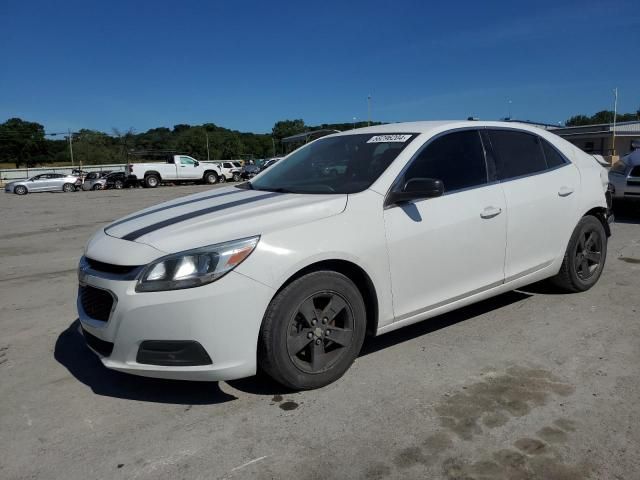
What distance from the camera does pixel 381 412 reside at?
284 centimetres

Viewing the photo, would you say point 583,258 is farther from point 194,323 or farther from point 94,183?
point 94,183

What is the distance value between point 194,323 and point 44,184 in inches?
1486

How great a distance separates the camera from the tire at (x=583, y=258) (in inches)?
180

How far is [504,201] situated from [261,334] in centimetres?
216

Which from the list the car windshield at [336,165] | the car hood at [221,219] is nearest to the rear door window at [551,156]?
the car windshield at [336,165]

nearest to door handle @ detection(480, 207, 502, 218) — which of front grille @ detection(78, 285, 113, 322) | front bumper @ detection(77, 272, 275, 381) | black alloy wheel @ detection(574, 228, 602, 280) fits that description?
black alloy wheel @ detection(574, 228, 602, 280)

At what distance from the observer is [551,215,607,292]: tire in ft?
15.0

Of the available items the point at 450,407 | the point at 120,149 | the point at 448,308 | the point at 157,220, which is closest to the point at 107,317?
the point at 157,220

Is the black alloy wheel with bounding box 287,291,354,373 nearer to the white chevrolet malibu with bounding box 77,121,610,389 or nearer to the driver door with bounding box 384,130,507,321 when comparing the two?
the white chevrolet malibu with bounding box 77,121,610,389

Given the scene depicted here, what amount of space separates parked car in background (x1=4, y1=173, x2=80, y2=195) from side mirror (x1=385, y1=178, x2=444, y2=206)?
36.8 meters

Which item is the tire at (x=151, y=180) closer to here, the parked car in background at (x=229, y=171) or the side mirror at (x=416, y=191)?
the parked car in background at (x=229, y=171)

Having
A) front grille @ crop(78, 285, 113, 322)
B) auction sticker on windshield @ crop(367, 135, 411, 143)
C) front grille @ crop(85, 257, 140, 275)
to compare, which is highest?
auction sticker on windshield @ crop(367, 135, 411, 143)

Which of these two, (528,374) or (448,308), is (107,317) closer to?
(448,308)

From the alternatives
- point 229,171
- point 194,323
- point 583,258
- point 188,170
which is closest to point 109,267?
point 194,323
